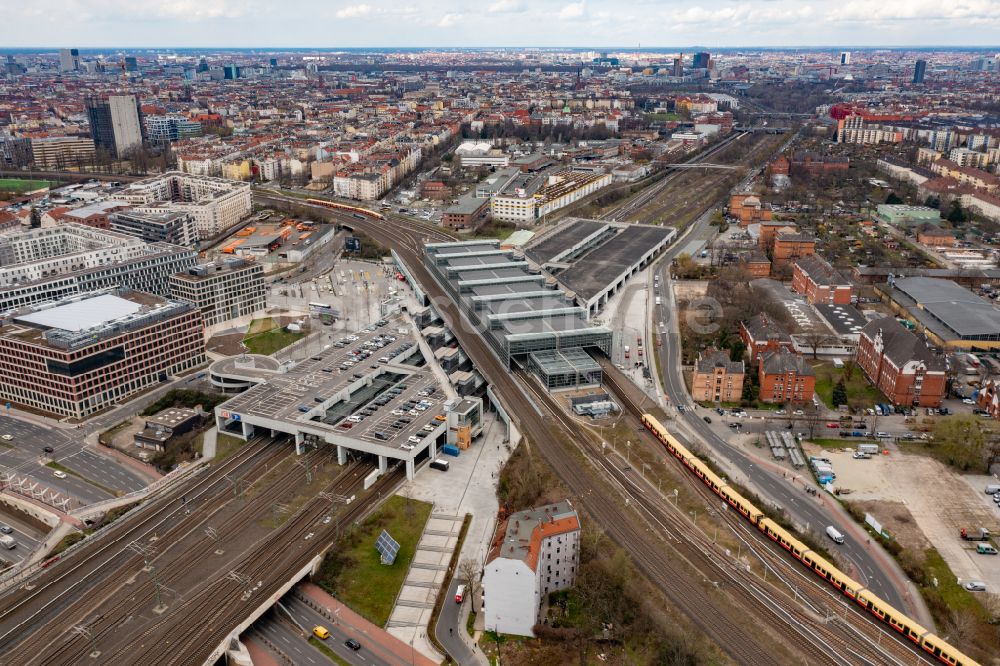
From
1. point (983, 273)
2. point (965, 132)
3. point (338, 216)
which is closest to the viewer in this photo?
point (983, 273)

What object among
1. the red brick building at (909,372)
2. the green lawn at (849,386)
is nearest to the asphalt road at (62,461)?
the green lawn at (849,386)

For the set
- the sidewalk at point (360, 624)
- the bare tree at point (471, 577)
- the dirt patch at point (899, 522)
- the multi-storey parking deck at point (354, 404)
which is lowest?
the sidewalk at point (360, 624)

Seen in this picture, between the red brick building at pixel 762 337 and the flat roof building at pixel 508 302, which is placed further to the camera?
the red brick building at pixel 762 337

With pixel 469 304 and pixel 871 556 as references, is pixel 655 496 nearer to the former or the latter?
pixel 871 556

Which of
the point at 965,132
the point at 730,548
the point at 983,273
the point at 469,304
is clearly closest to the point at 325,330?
the point at 469,304

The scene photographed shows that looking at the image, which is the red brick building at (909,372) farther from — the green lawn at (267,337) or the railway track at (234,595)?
the green lawn at (267,337)

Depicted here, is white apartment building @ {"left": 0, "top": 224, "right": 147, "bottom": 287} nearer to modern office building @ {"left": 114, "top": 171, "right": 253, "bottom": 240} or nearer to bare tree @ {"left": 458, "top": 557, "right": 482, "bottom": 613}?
modern office building @ {"left": 114, "top": 171, "right": 253, "bottom": 240}

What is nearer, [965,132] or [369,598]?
[369,598]

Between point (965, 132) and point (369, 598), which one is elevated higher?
point (965, 132)
